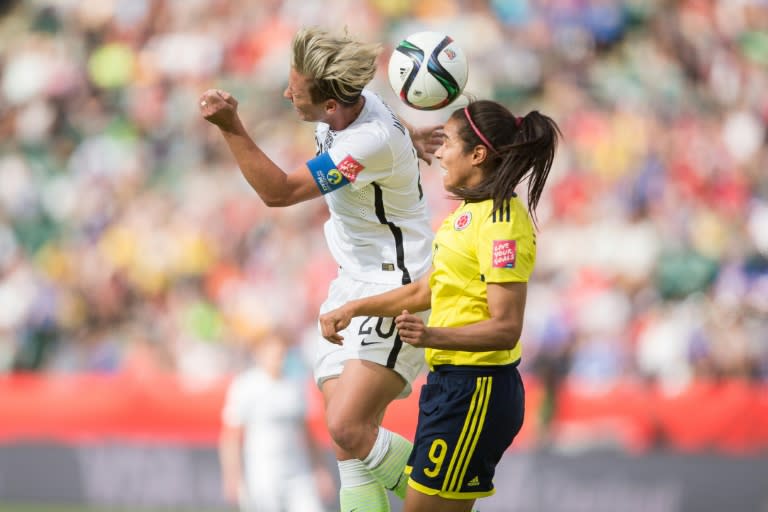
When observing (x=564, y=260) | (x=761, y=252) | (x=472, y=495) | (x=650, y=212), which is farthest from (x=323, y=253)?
(x=472, y=495)

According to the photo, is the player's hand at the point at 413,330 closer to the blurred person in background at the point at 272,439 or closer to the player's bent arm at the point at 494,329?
the player's bent arm at the point at 494,329

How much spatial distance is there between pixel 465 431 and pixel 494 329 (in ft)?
1.57

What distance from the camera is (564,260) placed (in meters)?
13.2

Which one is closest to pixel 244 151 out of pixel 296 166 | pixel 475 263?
pixel 475 263

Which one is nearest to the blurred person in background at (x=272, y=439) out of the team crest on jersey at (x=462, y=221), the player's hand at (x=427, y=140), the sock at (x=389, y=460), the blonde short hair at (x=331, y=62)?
the player's hand at (x=427, y=140)

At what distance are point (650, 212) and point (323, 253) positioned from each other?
11.8ft

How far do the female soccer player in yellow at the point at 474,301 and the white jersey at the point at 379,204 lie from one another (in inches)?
18.1

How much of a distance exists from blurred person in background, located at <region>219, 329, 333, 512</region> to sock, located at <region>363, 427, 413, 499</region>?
14.3 feet

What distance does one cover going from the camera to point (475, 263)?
4977 mm

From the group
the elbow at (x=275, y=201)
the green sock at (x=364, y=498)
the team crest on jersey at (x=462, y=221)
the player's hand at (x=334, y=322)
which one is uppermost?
the elbow at (x=275, y=201)

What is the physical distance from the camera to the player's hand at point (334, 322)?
5.29 metres

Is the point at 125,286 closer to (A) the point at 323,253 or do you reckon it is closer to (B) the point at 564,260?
(A) the point at 323,253

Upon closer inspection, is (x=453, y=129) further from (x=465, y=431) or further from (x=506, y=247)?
(x=465, y=431)

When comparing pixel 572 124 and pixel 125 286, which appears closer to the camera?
pixel 572 124
